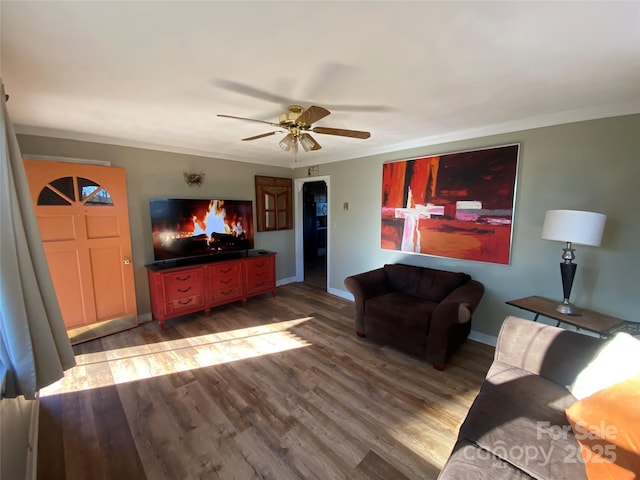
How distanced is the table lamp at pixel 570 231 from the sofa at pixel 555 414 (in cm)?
77

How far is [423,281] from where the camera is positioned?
3055 millimetres

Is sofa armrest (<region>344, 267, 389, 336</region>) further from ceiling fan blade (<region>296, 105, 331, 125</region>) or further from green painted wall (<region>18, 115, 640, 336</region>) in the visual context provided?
ceiling fan blade (<region>296, 105, 331, 125</region>)

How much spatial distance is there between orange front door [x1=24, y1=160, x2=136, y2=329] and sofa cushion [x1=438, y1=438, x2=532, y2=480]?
3.56 metres

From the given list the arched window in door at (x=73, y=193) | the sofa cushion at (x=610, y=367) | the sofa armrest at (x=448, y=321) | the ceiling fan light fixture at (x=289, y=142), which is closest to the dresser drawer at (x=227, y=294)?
the arched window in door at (x=73, y=193)

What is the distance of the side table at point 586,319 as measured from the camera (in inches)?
75.0

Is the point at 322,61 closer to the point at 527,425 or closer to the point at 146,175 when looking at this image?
the point at 527,425

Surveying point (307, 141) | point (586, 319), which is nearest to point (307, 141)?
point (307, 141)

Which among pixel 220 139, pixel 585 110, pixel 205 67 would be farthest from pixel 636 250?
pixel 220 139

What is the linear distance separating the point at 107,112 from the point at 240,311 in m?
2.70

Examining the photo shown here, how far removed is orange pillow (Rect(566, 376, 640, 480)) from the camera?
0.95 meters

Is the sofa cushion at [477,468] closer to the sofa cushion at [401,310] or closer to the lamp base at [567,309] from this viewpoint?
the sofa cushion at [401,310]

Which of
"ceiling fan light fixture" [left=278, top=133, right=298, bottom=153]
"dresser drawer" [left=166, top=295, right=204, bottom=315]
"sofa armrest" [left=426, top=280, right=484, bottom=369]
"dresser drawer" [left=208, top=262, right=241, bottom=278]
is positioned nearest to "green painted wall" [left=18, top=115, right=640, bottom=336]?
"dresser drawer" [left=166, top=295, right=204, bottom=315]

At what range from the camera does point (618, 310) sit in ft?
7.27

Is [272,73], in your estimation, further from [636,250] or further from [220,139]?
[636,250]
